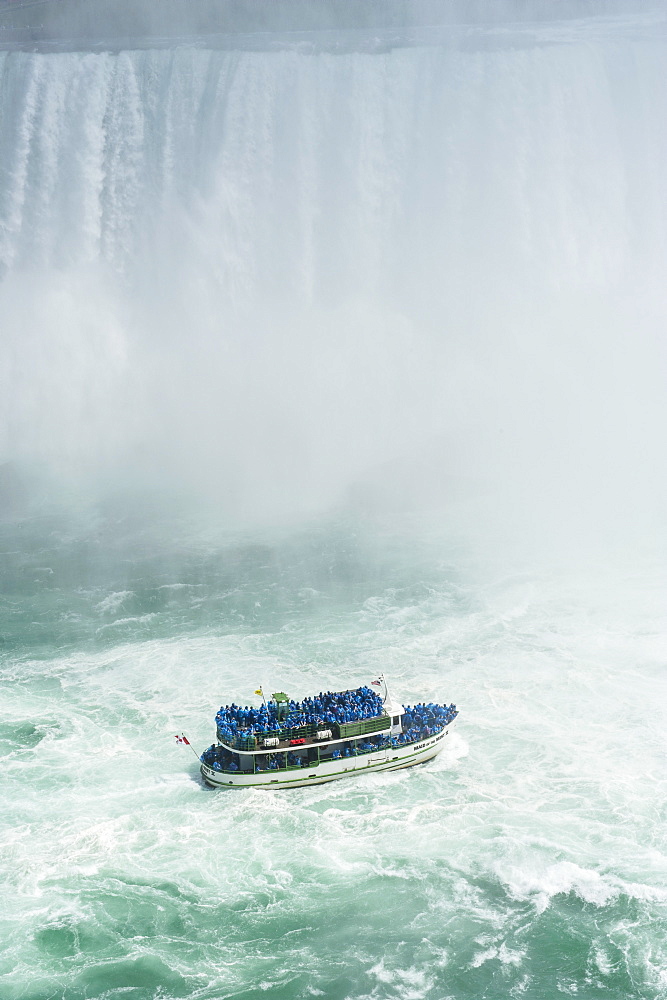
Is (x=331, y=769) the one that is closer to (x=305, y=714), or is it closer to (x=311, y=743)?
(x=311, y=743)

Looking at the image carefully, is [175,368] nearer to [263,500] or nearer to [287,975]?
[263,500]

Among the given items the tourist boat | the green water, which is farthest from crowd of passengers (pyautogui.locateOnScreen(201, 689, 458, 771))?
the green water

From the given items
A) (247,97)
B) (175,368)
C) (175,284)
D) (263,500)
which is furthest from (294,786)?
(247,97)

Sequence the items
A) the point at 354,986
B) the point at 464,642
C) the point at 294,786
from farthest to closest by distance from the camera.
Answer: the point at 464,642 → the point at 294,786 → the point at 354,986

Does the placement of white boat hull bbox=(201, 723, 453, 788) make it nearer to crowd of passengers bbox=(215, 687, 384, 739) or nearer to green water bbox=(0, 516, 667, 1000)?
green water bbox=(0, 516, 667, 1000)

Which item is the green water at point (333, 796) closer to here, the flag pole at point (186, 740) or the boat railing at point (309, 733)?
the flag pole at point (186, 740)

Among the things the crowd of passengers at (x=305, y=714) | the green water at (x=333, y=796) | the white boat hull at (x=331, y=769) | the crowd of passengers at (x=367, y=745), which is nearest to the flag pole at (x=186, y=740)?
the green water at (x=333, y=796)
